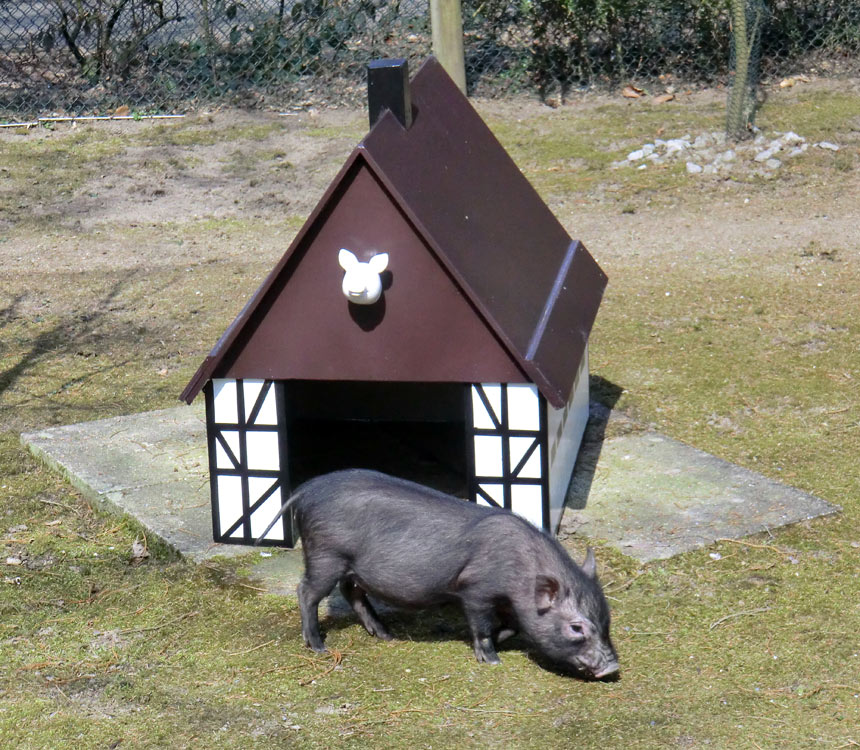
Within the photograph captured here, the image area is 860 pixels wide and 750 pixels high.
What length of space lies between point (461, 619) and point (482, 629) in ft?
1.63

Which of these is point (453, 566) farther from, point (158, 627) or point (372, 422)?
point (372, 422)

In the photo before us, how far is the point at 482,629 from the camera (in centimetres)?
475

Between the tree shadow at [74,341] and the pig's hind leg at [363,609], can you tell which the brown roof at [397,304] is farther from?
the tree shadow at [74,341]

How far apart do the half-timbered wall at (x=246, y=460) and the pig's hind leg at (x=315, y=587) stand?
97 cm

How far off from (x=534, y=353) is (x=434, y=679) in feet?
5.12

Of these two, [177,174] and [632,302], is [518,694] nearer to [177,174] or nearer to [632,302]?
[632,302]

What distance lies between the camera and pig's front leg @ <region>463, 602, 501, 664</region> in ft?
15.5

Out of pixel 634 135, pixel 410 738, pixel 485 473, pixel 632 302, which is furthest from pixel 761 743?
pixel 634 135

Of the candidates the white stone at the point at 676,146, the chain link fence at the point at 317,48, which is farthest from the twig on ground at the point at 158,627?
the chain link fence at the point at 317,48

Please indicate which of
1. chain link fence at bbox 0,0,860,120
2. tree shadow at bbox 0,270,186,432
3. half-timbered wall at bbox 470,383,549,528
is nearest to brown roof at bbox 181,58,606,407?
half-timbered wall at bbox 470,383,549,528

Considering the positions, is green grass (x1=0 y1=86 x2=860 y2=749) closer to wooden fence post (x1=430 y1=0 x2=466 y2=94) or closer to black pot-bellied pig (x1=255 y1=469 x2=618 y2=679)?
black pot-bellied pig (x1=255 y1=469 x2=618 y2=679)

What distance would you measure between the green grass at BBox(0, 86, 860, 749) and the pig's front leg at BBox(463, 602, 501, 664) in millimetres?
58

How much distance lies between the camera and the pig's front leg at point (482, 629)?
4.71 metres

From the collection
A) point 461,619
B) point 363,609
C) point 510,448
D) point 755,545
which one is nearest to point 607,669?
point 461,619
